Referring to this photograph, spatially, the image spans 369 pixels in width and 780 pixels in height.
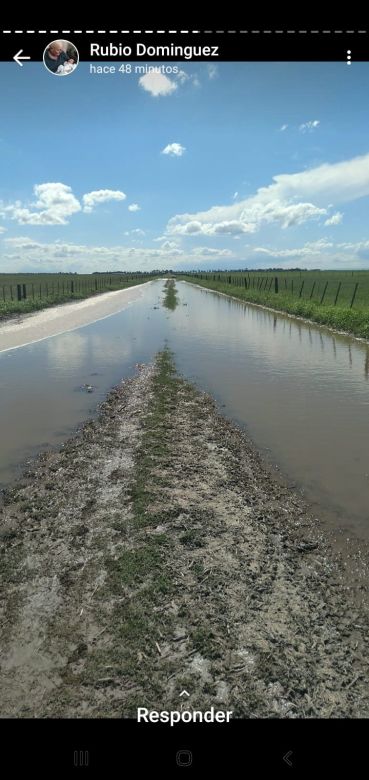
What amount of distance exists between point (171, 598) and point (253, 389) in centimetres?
1033

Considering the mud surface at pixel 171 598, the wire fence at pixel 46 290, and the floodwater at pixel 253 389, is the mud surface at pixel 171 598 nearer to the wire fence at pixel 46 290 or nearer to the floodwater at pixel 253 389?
the floodwater at pixel 253 389

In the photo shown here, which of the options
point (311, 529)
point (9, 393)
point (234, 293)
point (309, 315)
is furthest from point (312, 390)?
point (234, 293)

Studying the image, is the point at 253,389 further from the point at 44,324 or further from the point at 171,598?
the point at 44,324

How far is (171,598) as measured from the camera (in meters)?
4.92

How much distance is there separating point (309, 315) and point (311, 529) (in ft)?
91.0

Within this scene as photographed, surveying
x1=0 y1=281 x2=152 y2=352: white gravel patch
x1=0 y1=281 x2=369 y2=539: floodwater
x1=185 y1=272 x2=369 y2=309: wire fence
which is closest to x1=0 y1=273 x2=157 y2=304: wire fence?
x1=0 y1=281 x2=152 y2=352: white gravel patch

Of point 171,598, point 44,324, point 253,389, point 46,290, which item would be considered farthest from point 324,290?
point 171,598

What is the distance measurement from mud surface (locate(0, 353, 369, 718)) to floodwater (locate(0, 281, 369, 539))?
3.98 ft

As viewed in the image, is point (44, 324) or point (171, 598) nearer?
point (171, 598)

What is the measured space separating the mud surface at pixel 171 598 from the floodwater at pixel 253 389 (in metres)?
1.21

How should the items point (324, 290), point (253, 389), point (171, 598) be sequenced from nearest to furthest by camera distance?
point (171, 598), point (253, 389), point (324, 290)

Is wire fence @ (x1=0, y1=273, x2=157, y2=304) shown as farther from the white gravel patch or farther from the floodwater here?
the floodwater

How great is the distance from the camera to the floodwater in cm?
884

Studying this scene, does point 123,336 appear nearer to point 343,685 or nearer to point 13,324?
point 13,324
